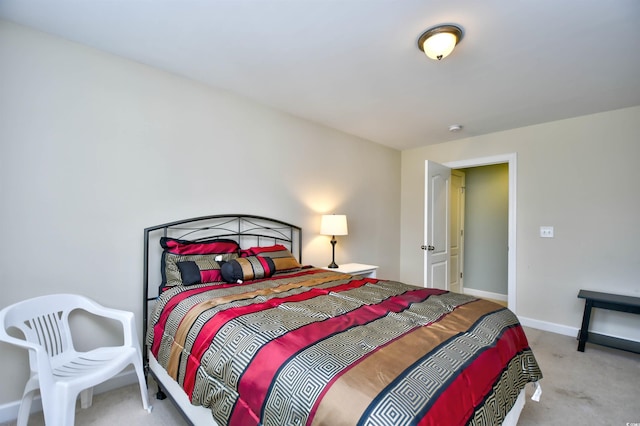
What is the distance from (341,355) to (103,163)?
2156mm

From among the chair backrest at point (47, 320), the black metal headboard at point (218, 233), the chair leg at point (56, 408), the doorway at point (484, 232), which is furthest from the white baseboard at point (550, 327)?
the chair backrest at point (47, 320)

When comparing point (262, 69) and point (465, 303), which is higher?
point (262, 69)

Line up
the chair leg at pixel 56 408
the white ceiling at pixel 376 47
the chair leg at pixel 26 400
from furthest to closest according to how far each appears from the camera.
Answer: the white ceiling at pixel 376 47, the chair leg at pixel 26 400, the chair leg at pixel 56 408

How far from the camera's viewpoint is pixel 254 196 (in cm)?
302

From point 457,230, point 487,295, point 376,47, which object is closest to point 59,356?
point 376,47

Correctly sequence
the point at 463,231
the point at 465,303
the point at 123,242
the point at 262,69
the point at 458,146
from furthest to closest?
the point at 463,231, the point at 458,146, the point at 262,69, the point at 123,242, the point at 465,303

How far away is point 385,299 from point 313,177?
79.9 inches

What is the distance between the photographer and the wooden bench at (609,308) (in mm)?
2773

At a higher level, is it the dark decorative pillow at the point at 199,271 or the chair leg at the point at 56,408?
the dark decorative pillow at the point at 199,271

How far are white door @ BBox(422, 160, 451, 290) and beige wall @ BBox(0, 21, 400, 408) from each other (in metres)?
1.79

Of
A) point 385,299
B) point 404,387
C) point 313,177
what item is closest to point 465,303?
point 385,299

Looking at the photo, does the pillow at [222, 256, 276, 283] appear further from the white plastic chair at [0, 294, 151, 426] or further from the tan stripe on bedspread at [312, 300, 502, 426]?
the tan stripe on bedspread at [312, 300, 502, 426]

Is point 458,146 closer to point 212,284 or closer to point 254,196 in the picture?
point 254,196

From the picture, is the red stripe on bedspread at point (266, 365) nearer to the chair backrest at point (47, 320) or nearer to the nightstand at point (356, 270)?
the chair backrest at point (47, 320)
